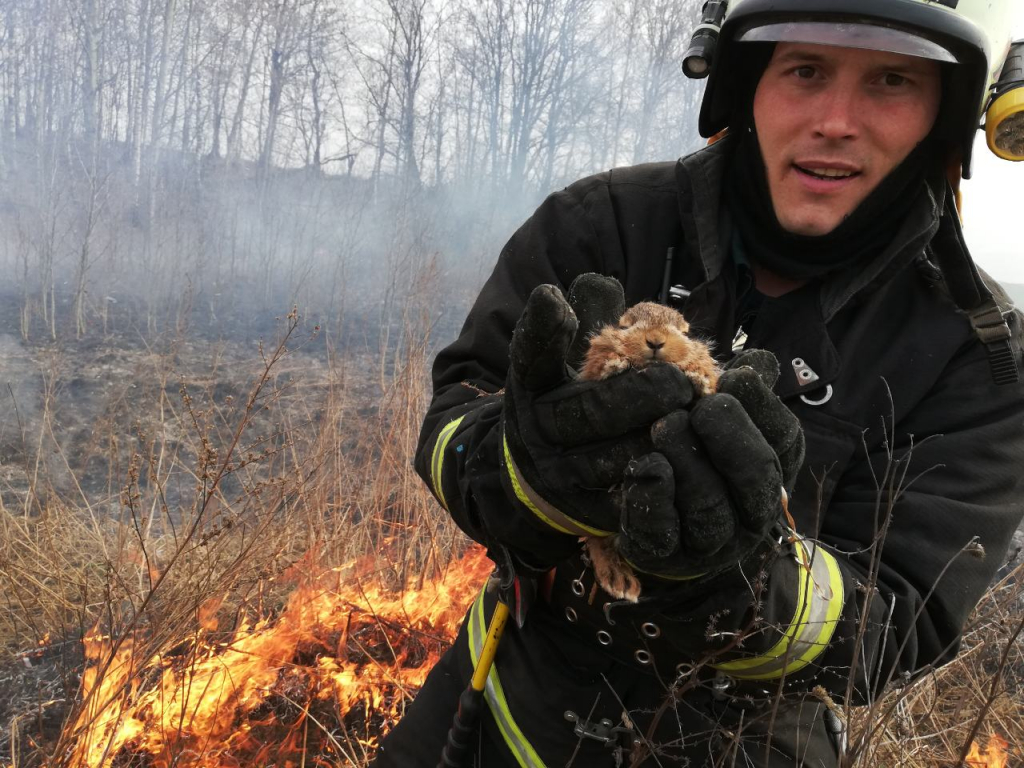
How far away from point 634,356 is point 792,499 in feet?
2.38

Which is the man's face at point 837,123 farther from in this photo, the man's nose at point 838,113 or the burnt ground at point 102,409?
the burnt ground at point 102,409

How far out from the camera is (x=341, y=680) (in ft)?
11.1

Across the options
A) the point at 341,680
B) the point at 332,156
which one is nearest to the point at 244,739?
the point at 341,680

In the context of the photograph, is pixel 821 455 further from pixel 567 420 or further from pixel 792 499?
pixel 567 420

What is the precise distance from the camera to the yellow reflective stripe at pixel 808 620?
1.29 meters

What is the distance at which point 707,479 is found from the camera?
1.05 metres

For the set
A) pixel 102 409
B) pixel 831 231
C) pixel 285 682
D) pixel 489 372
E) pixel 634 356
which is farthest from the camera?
pixel 102 409

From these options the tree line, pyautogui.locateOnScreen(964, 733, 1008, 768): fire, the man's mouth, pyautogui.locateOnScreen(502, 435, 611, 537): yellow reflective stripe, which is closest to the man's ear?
the man's mouth

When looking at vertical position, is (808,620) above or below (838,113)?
below

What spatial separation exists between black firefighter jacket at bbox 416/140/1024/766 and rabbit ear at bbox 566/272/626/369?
11.2 inches


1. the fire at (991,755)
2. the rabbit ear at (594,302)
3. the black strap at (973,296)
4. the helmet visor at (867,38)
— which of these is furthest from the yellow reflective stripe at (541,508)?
the fire at (991,755)

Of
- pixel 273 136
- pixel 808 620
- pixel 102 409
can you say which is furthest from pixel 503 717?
pixel 273 136

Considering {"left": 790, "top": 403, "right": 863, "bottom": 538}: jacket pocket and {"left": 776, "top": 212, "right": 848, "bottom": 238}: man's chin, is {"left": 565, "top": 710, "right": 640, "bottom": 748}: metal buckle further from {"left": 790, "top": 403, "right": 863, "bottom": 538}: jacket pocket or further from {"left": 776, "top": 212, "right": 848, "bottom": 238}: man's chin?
{"left": 776, "top": 212, "right": 848, "bottom": 238}: man's chin

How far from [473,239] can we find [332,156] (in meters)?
3.68
